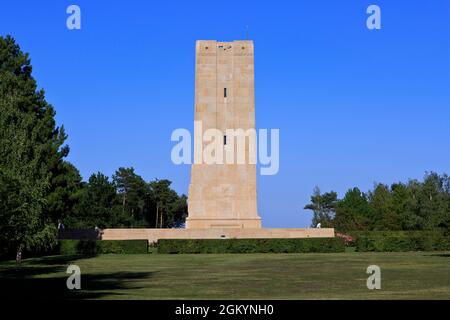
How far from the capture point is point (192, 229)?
2087 inches

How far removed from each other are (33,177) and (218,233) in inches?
1083

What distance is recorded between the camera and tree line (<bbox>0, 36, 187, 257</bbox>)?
22719 millimetres

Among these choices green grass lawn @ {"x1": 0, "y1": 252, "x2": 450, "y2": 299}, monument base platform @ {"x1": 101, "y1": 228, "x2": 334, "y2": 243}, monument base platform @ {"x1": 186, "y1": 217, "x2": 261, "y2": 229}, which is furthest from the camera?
monument base platform @ {"x1": 186, "y1": 217, "x2": 261, "y2": 229}

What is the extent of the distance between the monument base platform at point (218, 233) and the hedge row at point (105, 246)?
22.6 feet

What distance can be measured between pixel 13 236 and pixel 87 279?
12.0ft

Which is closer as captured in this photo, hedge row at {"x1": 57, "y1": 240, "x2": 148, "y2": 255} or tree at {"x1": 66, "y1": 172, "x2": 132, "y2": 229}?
hedge row at {"x1": 57, "y1": 240, "x2": 148, "y2": 255}

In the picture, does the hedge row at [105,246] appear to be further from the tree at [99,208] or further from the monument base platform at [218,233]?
the tree at [99,208]

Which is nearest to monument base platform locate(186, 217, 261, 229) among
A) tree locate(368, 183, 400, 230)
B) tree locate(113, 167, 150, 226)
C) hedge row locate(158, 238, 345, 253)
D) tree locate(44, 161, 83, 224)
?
hedge row locate(158, 238, 345, 253)

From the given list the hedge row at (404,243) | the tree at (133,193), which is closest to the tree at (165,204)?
the tree at (133,193)

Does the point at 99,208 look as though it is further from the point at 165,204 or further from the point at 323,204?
the point at 323,204

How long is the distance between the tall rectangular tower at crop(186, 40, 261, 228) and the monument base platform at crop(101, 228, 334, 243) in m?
1.66

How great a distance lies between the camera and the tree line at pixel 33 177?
22.7 m

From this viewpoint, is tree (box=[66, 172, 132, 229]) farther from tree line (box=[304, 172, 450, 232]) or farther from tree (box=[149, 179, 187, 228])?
tree line (box=[304, 172, 450, 232])
